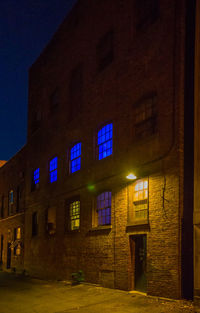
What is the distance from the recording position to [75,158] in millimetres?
19938

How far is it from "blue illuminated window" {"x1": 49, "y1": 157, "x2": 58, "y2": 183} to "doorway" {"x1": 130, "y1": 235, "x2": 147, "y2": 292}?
30.1ft

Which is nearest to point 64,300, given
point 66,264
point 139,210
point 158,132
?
point 139,210

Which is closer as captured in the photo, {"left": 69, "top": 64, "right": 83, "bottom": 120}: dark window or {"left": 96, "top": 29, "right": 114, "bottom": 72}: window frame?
{"left": 96, "top": 29, "right": 114, "bottom": 72}: window frame

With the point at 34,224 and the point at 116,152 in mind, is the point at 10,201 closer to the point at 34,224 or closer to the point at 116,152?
the point at 34,224

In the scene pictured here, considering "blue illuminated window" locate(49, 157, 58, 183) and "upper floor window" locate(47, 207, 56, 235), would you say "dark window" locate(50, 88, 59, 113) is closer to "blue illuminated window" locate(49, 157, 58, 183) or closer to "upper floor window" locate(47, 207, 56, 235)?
"blue illuminated window" locate(49, 157, 58, 183)

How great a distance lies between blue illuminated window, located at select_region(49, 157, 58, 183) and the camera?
2257 cm

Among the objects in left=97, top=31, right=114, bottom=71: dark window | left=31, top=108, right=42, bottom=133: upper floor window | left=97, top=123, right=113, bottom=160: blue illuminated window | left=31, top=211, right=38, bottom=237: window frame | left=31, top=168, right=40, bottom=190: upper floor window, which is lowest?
left=31, top=211, right=38, bottom=237: window frame

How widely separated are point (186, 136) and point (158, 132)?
47.9 inches

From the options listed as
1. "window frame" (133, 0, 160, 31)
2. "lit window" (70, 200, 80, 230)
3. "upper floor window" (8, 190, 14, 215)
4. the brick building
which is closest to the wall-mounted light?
the brick building

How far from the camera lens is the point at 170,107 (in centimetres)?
1316

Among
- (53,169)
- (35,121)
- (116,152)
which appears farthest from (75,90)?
(35,121)

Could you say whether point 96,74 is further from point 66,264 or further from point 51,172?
point 66,264

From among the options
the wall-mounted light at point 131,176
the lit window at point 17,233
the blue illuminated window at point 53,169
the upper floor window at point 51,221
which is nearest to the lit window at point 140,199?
the wall-mounted light at point 131,176

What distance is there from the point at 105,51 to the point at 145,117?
497cm
